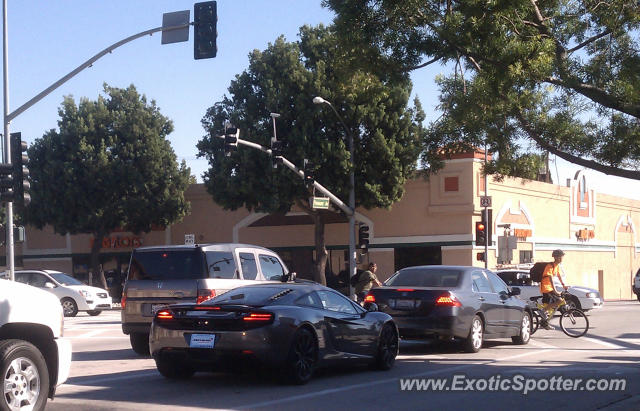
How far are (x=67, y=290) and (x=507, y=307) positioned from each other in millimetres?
17039

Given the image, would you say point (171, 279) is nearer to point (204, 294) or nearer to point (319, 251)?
point (204, 294)

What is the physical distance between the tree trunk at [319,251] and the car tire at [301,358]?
97.2 feet

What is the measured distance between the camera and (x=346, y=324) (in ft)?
38.9

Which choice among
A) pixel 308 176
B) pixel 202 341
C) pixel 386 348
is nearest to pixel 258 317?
pixel 202 341

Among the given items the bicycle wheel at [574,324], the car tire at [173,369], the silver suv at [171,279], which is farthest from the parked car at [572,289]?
the car tire at [173,369]

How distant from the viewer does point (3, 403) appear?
296 inches

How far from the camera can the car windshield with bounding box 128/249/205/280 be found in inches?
583

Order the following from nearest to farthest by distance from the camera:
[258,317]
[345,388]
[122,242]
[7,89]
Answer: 1. [258,317]
2. [345,388]
3. [7,89]
4. [122,242]

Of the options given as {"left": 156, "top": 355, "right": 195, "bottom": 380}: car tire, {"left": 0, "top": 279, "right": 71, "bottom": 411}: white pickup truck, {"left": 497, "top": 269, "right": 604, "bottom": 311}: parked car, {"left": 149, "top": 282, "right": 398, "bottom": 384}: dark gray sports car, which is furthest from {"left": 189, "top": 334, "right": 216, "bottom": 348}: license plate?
{"left": 497, "top": 269, "right": 604, "bottom": 311}: parked car

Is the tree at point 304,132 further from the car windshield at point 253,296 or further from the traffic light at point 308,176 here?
the car windshield at point 253,296

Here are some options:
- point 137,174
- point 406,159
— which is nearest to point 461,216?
point 406,159

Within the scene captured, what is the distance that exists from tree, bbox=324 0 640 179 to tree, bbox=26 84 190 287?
33241 millimetres

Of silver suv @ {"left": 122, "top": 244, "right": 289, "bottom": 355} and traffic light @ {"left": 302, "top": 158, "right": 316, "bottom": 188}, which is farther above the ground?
traffic light @ {"left": 302, "top": 158, "right": 316, "bottom": 188}

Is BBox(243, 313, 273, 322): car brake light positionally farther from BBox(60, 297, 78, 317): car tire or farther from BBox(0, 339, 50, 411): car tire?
BBox(60, 297, 78, 317): car tire
